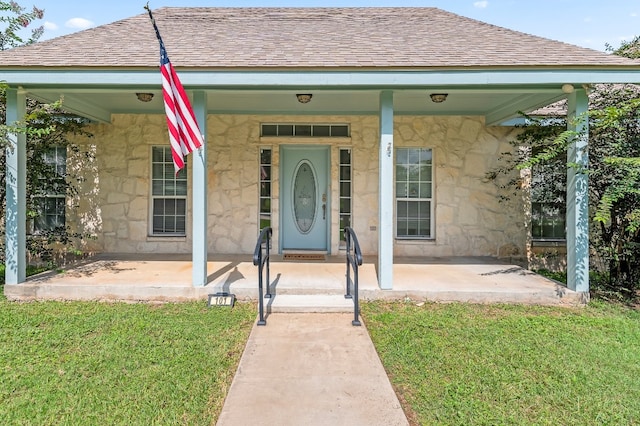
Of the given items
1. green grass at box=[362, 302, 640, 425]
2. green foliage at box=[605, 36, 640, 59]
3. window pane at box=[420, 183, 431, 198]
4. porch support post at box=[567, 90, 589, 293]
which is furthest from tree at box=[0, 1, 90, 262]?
green foliage at box=[605, 36, 640, 59]

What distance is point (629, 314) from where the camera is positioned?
4422mm

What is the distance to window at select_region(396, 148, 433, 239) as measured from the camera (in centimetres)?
725

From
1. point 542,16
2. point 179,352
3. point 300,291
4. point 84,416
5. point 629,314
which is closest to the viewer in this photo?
point 84,416

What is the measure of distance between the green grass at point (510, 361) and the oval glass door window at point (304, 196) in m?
3.03

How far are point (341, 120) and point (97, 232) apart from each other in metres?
5.22

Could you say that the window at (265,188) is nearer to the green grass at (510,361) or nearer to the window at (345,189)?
the window at (345,189)

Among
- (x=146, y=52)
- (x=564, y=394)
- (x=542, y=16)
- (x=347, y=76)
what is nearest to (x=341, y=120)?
(x=347, y=76)

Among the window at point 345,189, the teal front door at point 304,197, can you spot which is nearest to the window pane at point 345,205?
the window at point 345,189

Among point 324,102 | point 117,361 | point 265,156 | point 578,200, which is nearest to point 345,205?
point 265,156

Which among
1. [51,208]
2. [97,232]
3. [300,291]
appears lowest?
[300,291]

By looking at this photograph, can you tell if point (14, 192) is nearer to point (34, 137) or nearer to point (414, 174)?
point (34, 137)

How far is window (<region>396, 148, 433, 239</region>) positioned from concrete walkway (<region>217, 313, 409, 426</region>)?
3755mm

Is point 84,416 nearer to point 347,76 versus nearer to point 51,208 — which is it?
point 347,76

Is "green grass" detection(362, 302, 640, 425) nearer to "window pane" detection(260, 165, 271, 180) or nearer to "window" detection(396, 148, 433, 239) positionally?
"window" detection(396, 148, 433, 239)
